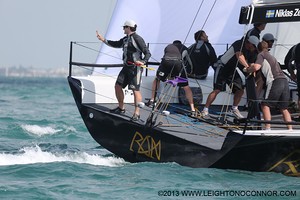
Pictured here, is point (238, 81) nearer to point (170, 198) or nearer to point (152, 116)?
point (152, 116)

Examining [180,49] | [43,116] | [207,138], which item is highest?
[180,49]

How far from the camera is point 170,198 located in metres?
8.89

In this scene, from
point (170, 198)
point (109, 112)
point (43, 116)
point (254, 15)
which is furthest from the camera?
point (43, 116)

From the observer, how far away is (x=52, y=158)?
1134 cm

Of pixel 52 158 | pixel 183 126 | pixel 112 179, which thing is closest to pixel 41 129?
pixel 52 158

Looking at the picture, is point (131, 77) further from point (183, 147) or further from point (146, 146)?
point (183, 147)

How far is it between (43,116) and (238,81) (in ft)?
33.8

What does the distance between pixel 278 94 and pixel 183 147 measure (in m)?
1.22

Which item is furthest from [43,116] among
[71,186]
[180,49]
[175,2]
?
[71,186]

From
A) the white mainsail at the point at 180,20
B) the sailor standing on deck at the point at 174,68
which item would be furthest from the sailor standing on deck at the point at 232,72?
→ the white mainsail at the point at 180,20

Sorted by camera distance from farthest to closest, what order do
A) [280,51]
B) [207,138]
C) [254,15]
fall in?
[280,51] < [207,138] < [254,15]

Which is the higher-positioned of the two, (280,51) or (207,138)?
(280,51)

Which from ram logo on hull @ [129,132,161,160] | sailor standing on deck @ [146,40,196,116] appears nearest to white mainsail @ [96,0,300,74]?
sailor standing on deck @ [146,40,196,116]

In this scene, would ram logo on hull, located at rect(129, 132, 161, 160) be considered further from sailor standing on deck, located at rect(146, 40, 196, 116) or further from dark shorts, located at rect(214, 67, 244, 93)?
dark shorts, located at rect(214, 67, 244, 93)
